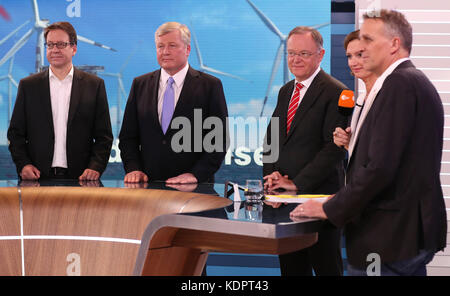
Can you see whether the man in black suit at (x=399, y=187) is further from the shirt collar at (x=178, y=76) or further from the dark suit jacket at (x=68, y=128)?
the dark suit jacket at (x=68, y=128)

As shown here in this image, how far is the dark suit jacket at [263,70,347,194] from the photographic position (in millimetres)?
2773

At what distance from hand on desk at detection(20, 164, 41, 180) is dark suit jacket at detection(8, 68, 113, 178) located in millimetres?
183

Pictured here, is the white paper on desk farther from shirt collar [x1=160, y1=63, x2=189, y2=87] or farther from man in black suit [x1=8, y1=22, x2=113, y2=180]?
man in black suit [x1=8, y1=22, x2=113, y2=180]

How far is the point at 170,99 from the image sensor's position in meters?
3.26

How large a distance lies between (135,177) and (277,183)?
79cm

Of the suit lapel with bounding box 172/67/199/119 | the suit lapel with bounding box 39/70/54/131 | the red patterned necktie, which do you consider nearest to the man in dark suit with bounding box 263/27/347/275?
the red patterned necktie

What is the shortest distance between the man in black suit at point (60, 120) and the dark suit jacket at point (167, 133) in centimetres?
23

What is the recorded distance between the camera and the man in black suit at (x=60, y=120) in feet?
10.9

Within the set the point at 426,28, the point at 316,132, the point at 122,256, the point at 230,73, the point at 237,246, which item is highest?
the point at 426,28

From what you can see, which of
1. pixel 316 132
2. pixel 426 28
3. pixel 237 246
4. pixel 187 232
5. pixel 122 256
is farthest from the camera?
pixel 426 28

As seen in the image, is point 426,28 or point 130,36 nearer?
point 426,28

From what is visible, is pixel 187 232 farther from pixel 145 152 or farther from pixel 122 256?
pixel 145 152
